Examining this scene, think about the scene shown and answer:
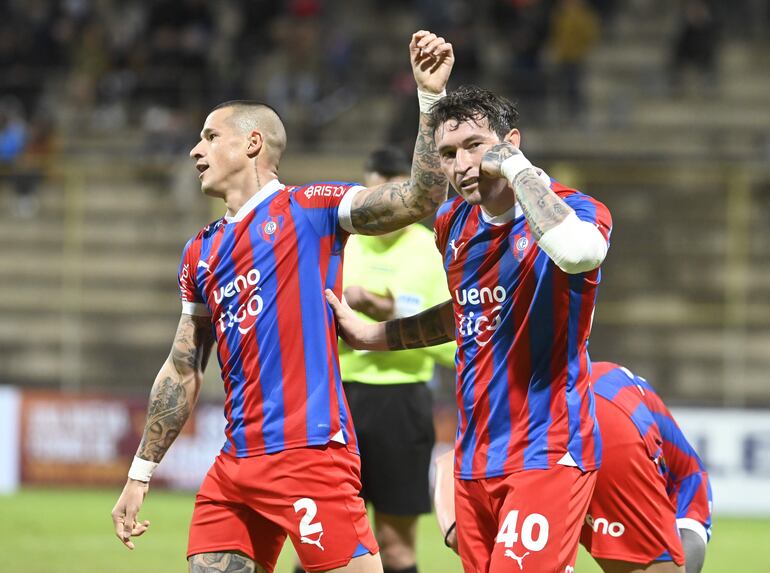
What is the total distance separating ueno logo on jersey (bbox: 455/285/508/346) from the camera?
15.2 feet

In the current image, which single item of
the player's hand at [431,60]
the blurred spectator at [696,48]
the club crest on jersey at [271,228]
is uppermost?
the blurred spectator at [696,48]

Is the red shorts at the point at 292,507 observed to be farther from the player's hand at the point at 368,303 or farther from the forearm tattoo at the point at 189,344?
the player's hand at the point at 368,303

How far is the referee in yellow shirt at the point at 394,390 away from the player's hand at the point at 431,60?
2.33m

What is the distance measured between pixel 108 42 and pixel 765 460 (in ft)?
40.8

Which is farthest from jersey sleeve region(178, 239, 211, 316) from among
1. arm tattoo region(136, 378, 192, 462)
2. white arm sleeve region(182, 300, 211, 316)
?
arm tattoo region(136, 378, 192, 462)

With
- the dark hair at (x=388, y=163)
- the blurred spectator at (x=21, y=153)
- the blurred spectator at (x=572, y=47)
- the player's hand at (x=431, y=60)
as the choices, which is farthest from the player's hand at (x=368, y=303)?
the blurred spectator at (x=21, y=153)

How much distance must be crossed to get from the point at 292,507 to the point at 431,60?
5.36 feet

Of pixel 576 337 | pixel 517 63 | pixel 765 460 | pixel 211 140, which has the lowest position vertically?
pixel 765 460

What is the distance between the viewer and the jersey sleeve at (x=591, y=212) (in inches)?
174

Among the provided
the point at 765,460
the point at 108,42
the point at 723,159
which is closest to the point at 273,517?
the point at 765,460

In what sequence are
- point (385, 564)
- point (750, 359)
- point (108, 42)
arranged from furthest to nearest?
point (108, 42) → point (750, 359) → point (385, 564)

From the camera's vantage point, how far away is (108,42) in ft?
67.7

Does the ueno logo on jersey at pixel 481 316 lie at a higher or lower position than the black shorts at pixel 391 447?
higher

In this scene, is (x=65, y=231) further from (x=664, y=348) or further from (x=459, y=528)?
(x=459, y=528)
